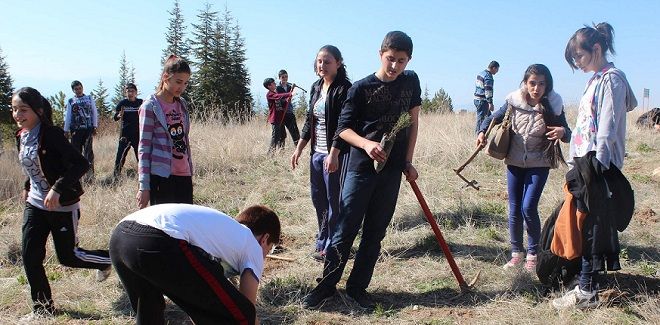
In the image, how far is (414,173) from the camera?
3551mm

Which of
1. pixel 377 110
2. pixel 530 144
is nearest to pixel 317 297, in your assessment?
pixel 377 110

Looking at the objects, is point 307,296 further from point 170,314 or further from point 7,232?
point 7,232

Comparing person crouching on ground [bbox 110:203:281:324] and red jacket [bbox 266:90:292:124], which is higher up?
red jacket [bbox 266:90:292:124]

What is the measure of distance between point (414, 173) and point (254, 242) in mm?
1599

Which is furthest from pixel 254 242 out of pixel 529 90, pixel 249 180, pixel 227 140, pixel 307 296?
pixel 227 140

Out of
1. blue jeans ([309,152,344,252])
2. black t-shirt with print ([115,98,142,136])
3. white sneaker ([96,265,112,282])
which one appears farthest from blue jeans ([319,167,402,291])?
black t-shirt with print ([115,98,142,136])

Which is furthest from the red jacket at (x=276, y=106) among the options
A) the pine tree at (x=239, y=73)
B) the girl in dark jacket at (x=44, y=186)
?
the pine tree at (x=239, y=73)

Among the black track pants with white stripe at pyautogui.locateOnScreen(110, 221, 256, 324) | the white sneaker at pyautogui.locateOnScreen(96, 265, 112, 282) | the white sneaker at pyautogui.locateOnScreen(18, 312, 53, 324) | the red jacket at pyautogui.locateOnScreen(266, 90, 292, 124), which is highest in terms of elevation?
the red jacket at pyautogui.locateOnScreen(266, 90, 292, 124)

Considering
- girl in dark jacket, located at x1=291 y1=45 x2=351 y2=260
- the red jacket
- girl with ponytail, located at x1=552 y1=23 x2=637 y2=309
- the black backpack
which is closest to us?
girl with ponytail, located at x1=552 y1=23 x2=637 y2=309

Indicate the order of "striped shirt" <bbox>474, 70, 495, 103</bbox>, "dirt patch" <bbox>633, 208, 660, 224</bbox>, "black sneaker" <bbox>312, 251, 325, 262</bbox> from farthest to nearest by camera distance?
"striped shirt" <bbox>474, 70, 495, 103</bbox>
"dirt patch" <bbox>633, 208, 660, 224</bbox>
"black sneaker" <bbox>312, 251, 325, 262</bbox>

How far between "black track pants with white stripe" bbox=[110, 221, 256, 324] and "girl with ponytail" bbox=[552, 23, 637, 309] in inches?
82.3

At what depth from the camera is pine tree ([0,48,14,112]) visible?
86.4ft

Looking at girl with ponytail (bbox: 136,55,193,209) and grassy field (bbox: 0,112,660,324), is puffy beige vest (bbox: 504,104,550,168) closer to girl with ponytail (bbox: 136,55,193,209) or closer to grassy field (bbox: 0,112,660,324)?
grassy field (bbox: 0,112,660,324)

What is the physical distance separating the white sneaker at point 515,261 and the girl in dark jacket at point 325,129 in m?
1.36
